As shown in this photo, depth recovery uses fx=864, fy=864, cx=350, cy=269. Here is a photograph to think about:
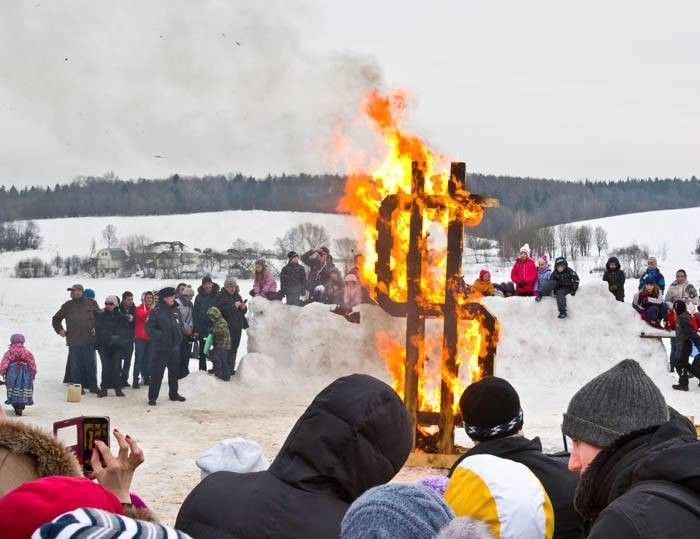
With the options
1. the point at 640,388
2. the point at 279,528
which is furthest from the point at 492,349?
the point at 279,528

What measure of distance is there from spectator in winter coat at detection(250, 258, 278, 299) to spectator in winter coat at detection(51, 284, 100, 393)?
3409mm

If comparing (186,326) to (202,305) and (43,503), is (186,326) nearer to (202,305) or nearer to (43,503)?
(202,305)

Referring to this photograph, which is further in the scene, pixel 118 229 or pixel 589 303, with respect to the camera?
pixel 118 229

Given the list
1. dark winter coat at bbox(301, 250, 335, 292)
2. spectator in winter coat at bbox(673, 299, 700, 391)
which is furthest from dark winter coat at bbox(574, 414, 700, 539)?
dark winter coat at bbox(301, 250, 335, 292)

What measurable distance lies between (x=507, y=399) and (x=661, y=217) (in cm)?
7530

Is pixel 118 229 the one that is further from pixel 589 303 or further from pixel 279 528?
pixel 279 528

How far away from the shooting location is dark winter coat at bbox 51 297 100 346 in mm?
14148

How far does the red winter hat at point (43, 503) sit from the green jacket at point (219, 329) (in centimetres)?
1279

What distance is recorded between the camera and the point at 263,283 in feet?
55.5

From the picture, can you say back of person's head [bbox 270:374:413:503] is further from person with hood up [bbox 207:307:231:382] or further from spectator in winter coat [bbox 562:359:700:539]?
person with hood up [bbox 207:307:231:382]

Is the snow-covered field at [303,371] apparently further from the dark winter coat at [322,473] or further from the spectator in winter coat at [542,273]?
the dark winter coat at [322,473]

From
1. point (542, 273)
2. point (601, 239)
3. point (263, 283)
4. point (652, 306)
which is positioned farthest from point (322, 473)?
point (601, 239)

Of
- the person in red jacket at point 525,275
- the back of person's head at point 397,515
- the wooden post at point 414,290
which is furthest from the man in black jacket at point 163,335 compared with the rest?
the back of person's head at point 397,515

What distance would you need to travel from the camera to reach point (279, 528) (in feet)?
9.44
